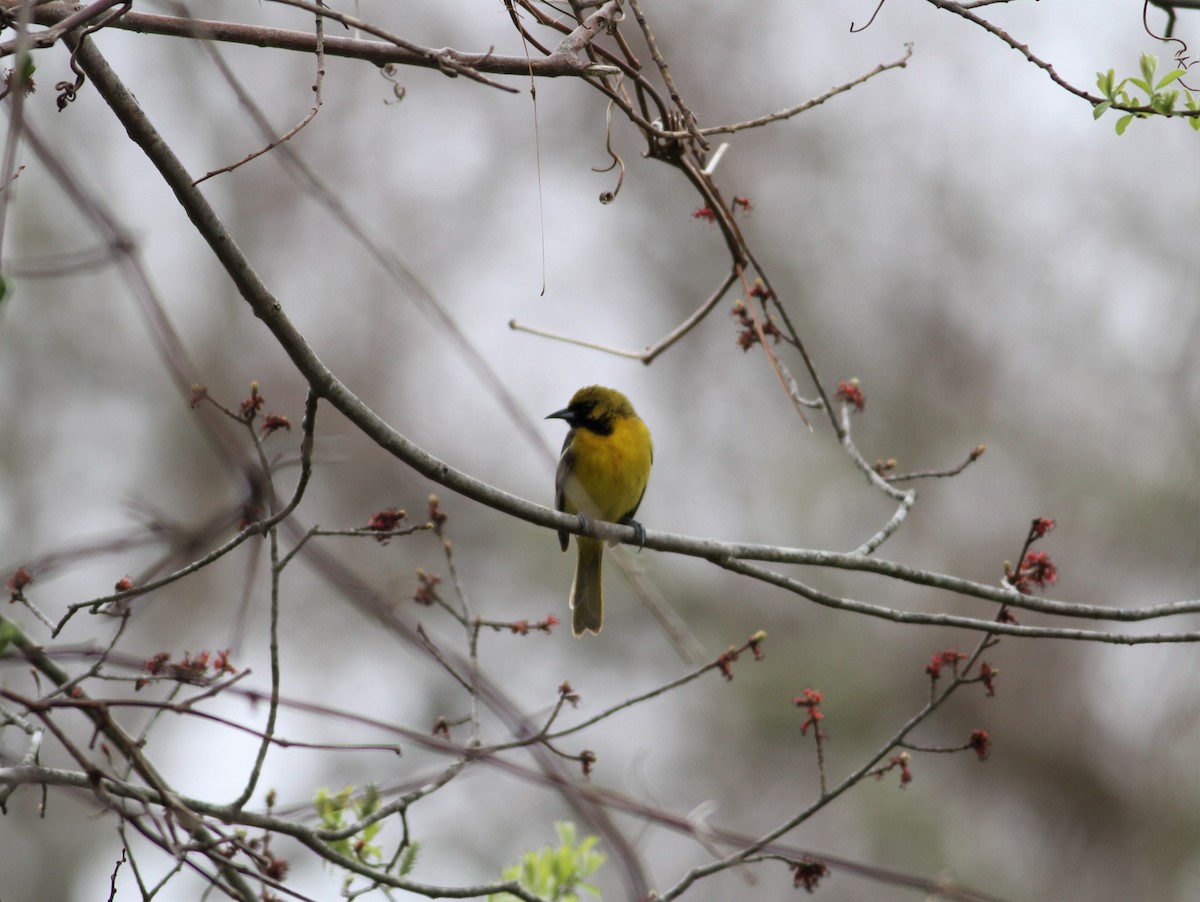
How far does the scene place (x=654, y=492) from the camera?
14578 millimetres

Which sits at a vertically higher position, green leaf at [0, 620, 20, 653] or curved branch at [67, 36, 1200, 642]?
curved branch at [67, 36, 1200, 642]

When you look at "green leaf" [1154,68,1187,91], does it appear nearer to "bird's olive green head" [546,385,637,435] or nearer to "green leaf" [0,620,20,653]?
"green leaf" [0,620,20,653]

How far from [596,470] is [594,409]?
1.29 feet

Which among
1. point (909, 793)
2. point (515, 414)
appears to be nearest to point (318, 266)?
point (909, 793)

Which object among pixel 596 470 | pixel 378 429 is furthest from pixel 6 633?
pixel 596 470

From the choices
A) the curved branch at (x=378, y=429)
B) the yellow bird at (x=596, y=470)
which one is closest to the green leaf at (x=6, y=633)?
the curved branch at (x=378, y=429)

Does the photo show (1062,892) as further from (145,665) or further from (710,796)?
(145,665)

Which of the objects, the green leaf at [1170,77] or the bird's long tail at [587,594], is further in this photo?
the bird's long tail at [587,594]

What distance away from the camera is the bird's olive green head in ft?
20.7

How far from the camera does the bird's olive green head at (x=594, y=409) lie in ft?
20.7

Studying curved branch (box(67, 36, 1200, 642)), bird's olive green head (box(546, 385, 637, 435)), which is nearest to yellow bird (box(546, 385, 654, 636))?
bird's olive green head (box(546, 385, 637, 435))

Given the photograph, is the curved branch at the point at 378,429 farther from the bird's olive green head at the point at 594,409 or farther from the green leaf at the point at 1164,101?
the bird's olive green head at the point at 594,409

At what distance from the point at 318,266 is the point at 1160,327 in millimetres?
9431

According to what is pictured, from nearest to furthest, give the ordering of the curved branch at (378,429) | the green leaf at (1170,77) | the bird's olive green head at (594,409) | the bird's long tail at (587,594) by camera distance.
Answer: the curved branch at (378,429)
the green leaf at (1170,77)
the bird's olive green head at (594,409)
the bird's long tail at (587,594)
